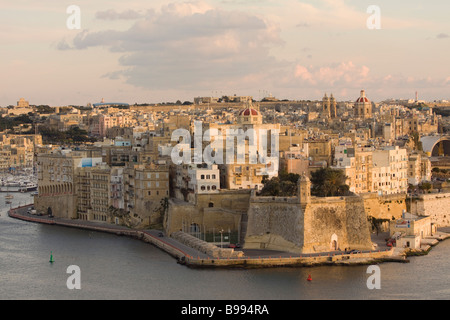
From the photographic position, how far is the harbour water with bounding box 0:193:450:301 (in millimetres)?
27016

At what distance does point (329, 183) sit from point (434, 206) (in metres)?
5.24

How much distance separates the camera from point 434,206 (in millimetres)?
37875

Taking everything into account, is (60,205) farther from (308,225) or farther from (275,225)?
(308,225)

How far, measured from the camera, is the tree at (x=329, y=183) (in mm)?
34812

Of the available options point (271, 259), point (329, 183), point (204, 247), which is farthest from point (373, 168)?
point (271, 259)

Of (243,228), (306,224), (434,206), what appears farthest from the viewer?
(434,206)

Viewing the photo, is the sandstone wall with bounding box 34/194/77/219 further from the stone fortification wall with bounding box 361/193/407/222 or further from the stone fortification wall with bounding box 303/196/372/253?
the stone fortification wall with bounding box 303/196/372/253

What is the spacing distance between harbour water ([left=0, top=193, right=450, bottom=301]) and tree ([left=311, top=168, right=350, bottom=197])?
403 centimetres

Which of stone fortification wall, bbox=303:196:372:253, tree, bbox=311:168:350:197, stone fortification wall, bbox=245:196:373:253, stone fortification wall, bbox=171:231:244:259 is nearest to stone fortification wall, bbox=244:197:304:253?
stone fortification wall, bbox=245:196:373:253

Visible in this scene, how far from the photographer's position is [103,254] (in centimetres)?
3366

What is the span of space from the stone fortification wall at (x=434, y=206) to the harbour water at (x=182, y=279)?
3.17 m

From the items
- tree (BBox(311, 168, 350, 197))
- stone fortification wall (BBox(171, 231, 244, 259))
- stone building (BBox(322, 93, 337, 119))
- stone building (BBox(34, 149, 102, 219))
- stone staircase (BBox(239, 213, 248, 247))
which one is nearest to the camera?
stone fortification wall (BBox(171, 231, 244, 259))

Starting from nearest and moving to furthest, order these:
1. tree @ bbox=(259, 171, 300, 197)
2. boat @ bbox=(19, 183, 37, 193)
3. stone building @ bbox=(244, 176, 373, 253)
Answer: stone building @ bbox=(244, 176, 373, 253), tree @ bbox=(259, 171, 300, 197), boat @ bbox=(19, 183, 37, 193)
